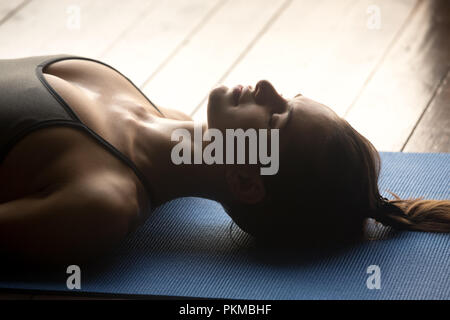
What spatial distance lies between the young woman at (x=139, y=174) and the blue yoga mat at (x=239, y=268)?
0.14 ft

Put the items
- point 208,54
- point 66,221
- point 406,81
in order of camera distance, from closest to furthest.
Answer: point 66,221
point 406,81
point 208,54

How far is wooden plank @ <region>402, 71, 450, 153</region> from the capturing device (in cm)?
199

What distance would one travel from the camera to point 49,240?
1.43 meters

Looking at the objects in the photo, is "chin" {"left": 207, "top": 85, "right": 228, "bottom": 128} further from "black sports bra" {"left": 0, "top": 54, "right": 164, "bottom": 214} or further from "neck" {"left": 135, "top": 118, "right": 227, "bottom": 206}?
"black sports bra" {"left": 0, "top": 54, "right": 164, "bottom": 214}

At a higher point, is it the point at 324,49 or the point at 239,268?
the point at 324,49

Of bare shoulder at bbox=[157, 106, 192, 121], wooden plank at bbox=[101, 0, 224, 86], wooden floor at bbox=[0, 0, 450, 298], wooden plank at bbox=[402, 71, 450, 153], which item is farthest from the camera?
wooden plank at bbox=[101, 0, 224, 86]

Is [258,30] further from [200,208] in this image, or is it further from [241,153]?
[241,153]

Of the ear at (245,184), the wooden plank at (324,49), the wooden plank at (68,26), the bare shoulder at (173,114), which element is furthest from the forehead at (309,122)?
the wooden plank at (68,26)

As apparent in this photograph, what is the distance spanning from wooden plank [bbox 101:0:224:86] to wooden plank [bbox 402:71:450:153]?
81 cm

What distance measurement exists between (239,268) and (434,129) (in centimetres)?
82

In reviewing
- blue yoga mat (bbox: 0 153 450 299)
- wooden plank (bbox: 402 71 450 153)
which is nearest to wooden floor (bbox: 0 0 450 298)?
wooden plank (bbox: 402 71 450 153)

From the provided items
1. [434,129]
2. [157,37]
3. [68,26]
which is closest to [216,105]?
[434,129]

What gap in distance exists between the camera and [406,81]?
2.28m

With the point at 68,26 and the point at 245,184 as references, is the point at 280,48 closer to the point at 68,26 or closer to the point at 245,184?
the point at 68,26
